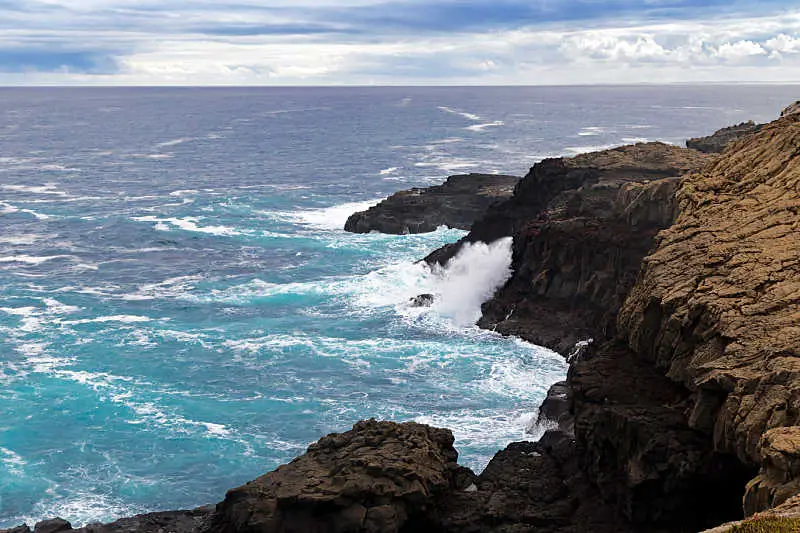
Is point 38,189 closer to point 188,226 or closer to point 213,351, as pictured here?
point 188,226

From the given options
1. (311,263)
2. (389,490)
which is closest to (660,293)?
(389,490)

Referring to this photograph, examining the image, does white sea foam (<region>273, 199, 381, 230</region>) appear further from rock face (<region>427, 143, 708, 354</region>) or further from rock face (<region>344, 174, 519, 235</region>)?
rock face (<region>427, 143, 708, 354</region>)

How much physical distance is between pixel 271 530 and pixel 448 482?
7117mm

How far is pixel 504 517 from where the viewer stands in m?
33.4

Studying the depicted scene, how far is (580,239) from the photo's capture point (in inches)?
2405

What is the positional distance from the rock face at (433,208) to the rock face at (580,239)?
69.3 feet

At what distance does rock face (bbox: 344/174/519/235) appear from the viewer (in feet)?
319

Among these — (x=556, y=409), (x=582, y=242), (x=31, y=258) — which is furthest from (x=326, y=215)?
(x=556, y=409)

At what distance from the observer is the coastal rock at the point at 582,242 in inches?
2274

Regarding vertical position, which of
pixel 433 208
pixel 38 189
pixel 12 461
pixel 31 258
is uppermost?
pixel 433 208

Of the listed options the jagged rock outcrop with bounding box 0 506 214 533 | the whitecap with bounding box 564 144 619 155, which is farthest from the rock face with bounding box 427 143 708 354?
the whitecap with bounding box 564 144 619 155

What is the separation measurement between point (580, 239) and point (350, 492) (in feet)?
110

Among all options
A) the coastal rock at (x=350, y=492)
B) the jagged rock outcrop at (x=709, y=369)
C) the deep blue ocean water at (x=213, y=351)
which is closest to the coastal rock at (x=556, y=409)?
the deep blue ocean water at (x=213, y=351)

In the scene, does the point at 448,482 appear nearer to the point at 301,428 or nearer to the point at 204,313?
the point at 301,428
